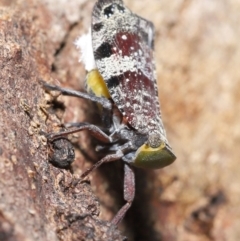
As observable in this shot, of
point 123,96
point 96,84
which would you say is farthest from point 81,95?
point 123,96

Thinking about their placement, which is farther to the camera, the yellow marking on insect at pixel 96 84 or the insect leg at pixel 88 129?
the yellow marking on insect at pixel 96 84

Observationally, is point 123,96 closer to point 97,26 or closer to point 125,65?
point 125,65

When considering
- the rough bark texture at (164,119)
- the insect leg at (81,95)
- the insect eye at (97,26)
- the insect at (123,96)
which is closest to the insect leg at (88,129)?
the insect at (123,96)

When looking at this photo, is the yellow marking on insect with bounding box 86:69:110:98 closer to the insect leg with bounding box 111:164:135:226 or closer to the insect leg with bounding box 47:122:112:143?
the insect leg with bounding box 47:122:112:143

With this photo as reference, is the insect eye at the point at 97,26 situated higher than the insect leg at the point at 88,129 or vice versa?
the insect eye at the point at 97,26

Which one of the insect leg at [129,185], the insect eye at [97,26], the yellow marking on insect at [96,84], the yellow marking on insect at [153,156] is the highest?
the insect eye at [97,26]

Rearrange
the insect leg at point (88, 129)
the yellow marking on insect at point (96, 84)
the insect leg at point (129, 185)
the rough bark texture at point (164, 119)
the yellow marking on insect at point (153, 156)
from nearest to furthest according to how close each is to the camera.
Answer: the rough bark texture at point (164, 119) < the insect leg at point (88, 129) < the yellow marking on insect at point (153, 156) < the insect leg at point (129, 185) < the yellow marking on insect at point (96, 84)

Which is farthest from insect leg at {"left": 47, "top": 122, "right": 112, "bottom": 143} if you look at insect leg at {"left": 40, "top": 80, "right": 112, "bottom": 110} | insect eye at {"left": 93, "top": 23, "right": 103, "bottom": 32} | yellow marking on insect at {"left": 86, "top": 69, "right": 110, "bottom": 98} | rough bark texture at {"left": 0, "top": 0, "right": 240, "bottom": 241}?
insect eye at {"left": 93, "top": 23, "right": 103, "bottom": 32}

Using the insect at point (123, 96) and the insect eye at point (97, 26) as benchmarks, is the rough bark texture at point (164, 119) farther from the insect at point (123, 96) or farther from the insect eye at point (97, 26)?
the insect eye at point (97, 26)

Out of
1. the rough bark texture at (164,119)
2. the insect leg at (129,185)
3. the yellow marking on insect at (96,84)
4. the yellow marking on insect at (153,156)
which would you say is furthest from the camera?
the yellow marking on insect at (96,84)
